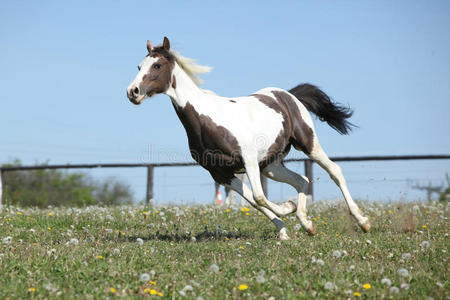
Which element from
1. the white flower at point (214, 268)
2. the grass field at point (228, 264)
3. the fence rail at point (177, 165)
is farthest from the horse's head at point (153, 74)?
the fence rail at point (177, 165)

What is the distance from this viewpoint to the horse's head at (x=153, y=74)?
6152 millimetres

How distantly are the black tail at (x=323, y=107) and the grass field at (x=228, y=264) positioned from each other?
1.59m

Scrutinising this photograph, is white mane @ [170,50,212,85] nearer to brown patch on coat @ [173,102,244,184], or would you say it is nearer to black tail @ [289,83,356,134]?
brown patch on coat @ [173,102,244,184]

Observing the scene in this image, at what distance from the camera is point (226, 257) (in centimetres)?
529

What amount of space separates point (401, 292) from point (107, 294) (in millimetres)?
2281

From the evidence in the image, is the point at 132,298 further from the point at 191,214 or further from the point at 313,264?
the point at 191,214

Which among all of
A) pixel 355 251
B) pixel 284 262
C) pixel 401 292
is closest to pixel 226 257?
pixel 284 262

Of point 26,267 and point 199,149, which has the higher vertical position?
point 199,149

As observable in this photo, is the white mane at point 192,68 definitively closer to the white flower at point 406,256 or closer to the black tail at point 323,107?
the black tail at point 323,107

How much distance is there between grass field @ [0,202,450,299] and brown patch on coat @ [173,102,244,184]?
1081 mm

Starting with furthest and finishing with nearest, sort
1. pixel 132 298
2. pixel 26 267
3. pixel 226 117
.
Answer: pixel 226 117
pixel 26 267
pixel 132 298

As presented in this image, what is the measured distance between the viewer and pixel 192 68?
272 inches

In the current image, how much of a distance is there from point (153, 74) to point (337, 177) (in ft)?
11.2

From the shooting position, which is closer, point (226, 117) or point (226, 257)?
point (226, 257)
